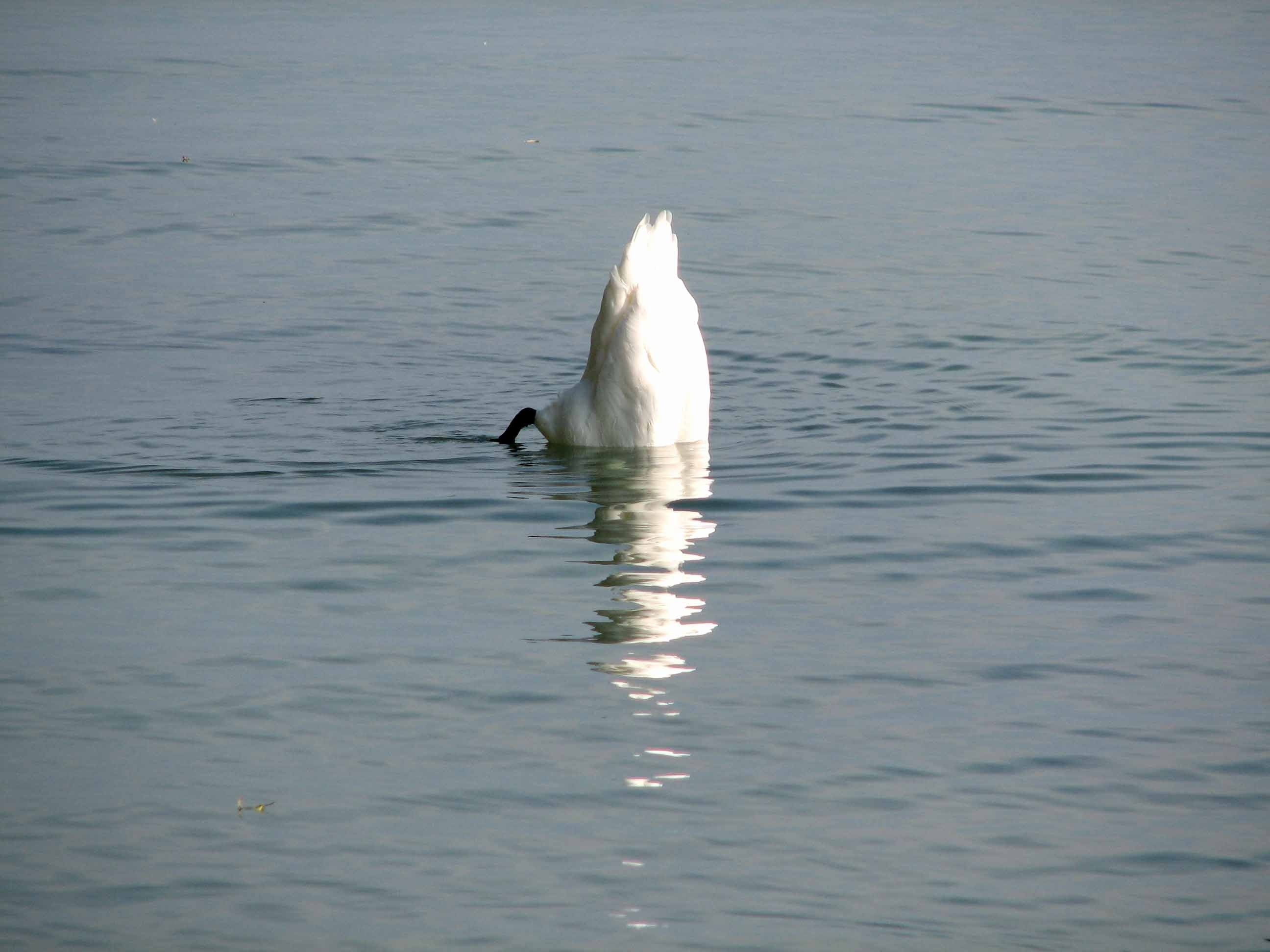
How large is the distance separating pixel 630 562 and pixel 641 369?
178 cm

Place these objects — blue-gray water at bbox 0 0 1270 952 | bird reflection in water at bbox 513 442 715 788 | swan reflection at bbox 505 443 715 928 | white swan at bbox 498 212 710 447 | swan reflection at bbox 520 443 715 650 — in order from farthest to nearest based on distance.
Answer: white swan at bbox 498 212 710 447
swan reflection at bbox 520 443 715 650
bird reflection in water at bbox 513 442 715 788
swan reflection at bbox 505 443 715 928
blue-gray water at bbox 0 0 1270 952

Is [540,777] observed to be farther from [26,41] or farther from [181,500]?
[26,41]

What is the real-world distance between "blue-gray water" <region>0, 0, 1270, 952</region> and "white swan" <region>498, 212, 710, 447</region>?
184 millimetres

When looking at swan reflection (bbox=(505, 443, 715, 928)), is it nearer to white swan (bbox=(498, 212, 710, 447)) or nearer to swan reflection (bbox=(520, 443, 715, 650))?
swan reflection (bbox=(520, 443, 715, 650))

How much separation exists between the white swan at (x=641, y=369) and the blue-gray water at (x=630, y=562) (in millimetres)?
184

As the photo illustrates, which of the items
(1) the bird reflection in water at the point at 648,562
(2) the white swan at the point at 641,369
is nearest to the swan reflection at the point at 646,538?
(1) the bird reflection in water at the point at 648,562

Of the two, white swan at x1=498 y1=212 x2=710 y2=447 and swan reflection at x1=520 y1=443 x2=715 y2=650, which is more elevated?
white swan at x1=498 y1=212 x2=710 y2=447

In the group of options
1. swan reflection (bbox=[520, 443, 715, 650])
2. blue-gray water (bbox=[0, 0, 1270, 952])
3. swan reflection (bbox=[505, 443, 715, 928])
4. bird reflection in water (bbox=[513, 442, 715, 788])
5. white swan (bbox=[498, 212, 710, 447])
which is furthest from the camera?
white swan (bbox=[498, 212, 710, 447])

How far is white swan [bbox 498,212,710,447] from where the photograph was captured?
9.46m

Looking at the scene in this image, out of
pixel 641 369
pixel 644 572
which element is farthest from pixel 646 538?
pixel 641 369

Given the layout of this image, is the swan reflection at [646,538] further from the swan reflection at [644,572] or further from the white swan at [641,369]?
the white swan at [641,369]

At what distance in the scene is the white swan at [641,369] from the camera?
9.46 meters

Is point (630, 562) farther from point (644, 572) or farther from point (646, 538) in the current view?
point (646, 538)

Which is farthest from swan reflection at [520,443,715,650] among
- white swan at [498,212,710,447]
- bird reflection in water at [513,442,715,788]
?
white swan at [498,212,710,447]
